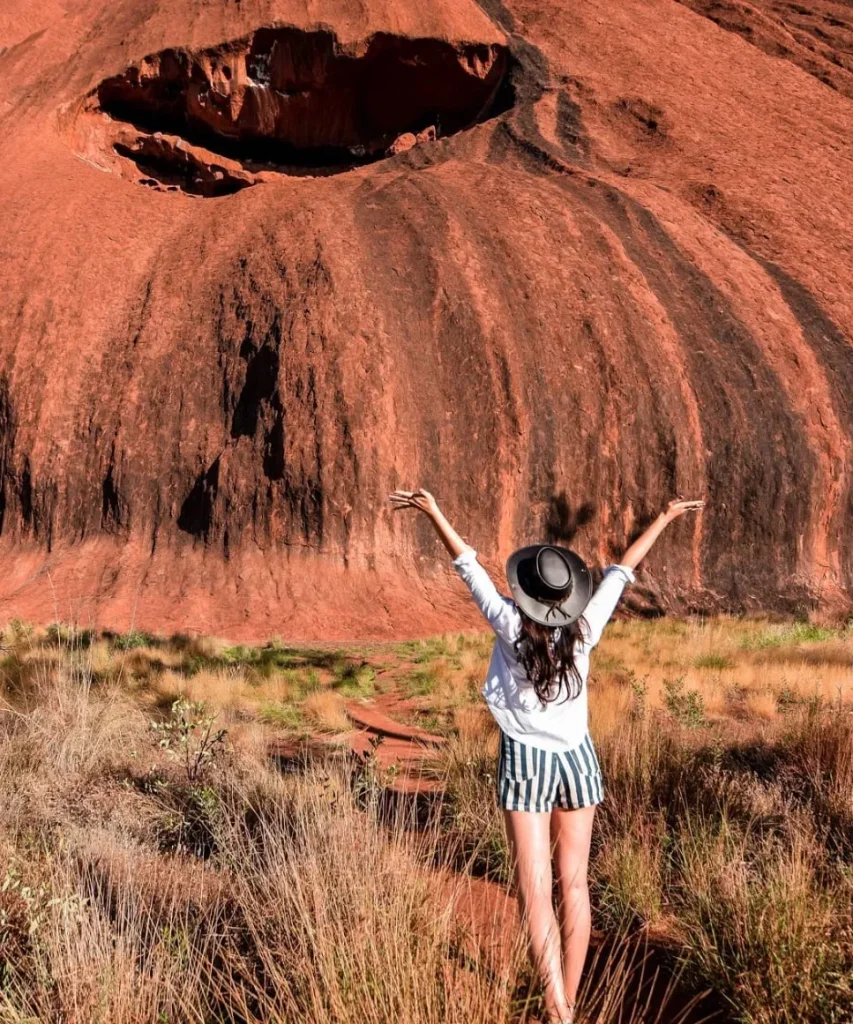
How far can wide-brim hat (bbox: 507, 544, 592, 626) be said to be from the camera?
3189 mm

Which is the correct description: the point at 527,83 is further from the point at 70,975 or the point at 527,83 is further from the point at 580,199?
the point at 70,975

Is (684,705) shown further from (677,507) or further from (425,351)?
(425,351)

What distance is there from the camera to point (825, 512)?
55.9 feet

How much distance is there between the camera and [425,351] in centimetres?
1788

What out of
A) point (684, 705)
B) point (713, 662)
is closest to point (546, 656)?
point (684, 705)

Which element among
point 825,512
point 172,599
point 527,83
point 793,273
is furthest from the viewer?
point 527,83

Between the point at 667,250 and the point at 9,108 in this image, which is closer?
the point at 667,250

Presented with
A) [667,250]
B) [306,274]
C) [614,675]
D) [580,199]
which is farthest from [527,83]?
[614,675]

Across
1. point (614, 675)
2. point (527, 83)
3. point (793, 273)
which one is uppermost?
point (527, 83)

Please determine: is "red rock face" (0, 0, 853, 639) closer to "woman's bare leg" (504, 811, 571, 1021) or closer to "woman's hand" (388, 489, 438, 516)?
"woman's hand" (388, 489, 438, 516)

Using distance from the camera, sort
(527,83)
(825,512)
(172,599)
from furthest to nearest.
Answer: (527,83), (825,512), (172,599)

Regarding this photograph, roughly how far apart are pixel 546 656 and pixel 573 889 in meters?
A: 0.83

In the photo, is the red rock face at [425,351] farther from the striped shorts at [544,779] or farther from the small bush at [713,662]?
the striped shorts at [544,779]

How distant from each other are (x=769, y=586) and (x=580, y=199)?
31.7 feet
